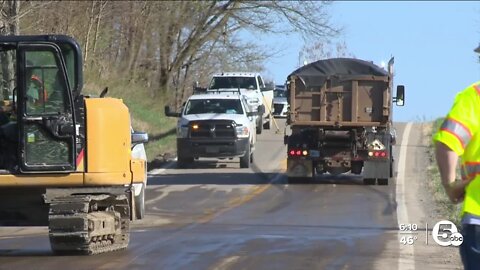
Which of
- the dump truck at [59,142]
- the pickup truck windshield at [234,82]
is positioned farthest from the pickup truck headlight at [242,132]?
the dump truck at [59,142]

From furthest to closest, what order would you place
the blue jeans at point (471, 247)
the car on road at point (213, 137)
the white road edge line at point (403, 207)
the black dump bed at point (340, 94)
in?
the car on road at point (213, 137) → the black dump bed at point (340, 94) → the white road edge line at point (403, 207) → the blue jeans at point (471, 247)

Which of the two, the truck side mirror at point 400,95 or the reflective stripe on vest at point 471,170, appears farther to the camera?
the truck side mirror at point 400,95

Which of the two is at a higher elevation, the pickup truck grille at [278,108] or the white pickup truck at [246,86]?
the white pickup truck at [246,86]

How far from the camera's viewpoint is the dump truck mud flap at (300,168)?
23.8 meters

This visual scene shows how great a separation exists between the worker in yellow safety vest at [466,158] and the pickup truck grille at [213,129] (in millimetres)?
21601

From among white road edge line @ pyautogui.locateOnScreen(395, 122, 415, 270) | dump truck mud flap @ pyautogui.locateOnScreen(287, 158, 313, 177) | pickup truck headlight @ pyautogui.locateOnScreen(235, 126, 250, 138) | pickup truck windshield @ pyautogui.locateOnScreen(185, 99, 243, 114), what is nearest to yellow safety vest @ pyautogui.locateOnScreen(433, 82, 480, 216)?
white road edge line @ pyautogui.locateOnScreen(395, 122, 415, 270)

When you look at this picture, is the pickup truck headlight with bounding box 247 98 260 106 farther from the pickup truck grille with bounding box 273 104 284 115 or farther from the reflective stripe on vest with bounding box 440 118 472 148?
the reflective stripe on vest with bounding box 440 118 472 148

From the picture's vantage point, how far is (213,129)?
26.9 meters

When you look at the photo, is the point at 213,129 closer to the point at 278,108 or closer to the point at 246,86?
the point at 246,86

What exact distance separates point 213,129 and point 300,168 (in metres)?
3.79

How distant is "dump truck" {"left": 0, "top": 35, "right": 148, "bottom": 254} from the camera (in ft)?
39.0

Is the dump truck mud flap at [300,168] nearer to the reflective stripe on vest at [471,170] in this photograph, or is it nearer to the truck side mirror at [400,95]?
the truck side mirror at [400,95]

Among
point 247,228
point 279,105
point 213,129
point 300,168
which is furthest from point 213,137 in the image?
point 279,105

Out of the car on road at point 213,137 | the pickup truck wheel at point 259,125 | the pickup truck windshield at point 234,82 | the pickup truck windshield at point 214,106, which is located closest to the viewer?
the car on road at point 213,137
